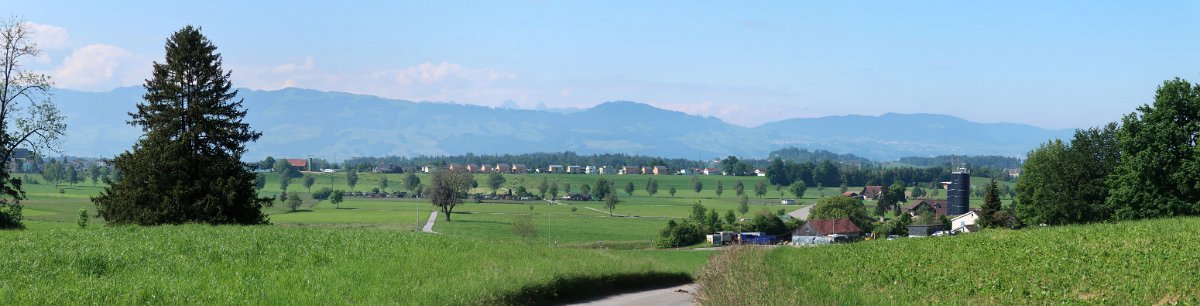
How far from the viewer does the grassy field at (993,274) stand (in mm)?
15477

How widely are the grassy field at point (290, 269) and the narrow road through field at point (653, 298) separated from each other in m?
0.81

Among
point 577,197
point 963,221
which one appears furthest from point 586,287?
point 577,197

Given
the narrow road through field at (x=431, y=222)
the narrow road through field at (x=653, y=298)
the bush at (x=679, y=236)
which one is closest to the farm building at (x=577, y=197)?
the narrow road through field at (x=431, y=222)

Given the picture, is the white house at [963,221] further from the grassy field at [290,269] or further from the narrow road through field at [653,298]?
the narrow road through field at [653,298]

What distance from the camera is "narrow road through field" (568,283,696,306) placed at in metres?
26.1

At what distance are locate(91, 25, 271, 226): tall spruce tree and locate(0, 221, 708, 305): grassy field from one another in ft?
48.3

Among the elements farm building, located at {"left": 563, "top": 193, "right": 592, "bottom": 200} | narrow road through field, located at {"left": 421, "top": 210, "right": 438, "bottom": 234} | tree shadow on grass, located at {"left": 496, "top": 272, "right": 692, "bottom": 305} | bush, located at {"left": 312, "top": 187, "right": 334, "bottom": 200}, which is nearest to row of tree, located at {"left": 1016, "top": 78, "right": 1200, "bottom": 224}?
tree shadow on grass, located at {"left": 496, "top": 272, "right": 692, "bottom": 305}

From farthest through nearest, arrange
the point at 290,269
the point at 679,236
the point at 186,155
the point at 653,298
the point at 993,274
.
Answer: the point at 679,236, the point at 186,155, the point at 653,298, the point at 290,269, the point at 993,274

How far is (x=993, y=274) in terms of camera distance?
18.3 meters

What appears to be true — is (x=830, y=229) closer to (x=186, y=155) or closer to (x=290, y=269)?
(x=186, y=155)

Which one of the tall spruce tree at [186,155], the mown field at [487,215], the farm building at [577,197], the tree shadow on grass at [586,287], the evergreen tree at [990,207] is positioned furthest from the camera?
the farm building at [577,197]

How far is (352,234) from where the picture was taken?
36.1 meters

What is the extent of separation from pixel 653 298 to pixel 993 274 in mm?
11054

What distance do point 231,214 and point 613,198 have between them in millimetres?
108820
